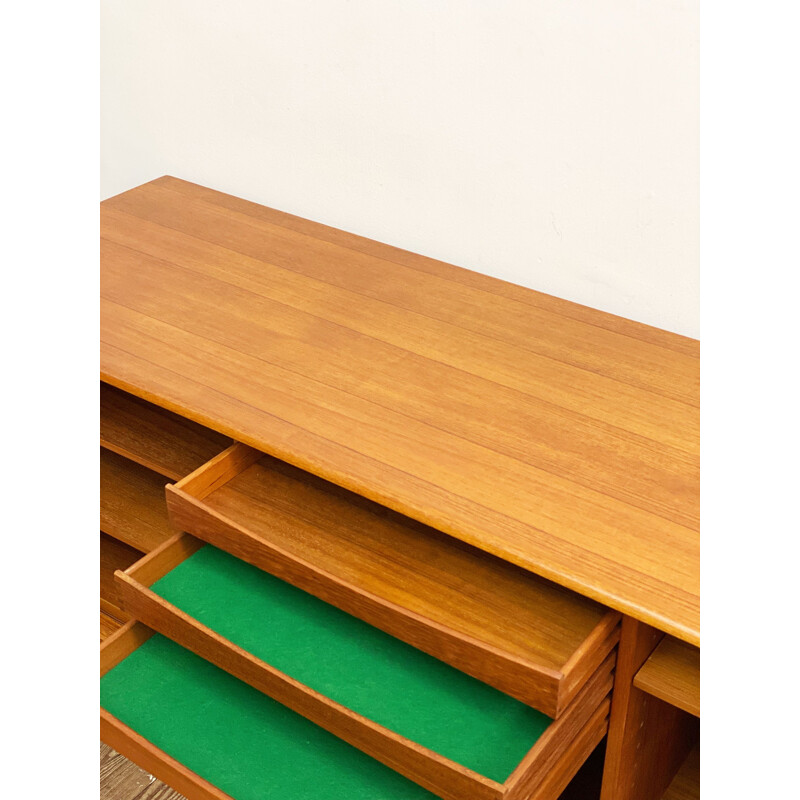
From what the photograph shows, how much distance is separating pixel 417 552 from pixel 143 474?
2.06ft

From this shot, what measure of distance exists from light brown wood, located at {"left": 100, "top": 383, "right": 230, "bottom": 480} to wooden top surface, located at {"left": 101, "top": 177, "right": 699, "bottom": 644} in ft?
0.58

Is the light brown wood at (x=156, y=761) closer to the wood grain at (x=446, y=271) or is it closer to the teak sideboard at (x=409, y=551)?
the teak sideboard at (x=409, y=551)

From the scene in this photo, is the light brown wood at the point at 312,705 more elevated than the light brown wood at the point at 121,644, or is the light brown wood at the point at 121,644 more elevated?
the light brown wood at the point at 312,705

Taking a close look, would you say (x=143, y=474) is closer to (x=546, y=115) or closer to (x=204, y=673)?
(x=204, y=673)

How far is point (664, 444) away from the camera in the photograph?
1082mm

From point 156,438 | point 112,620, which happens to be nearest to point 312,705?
point 156,438

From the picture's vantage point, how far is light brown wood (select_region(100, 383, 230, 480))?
136 cm

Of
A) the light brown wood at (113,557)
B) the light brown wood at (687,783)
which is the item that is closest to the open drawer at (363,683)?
the light brown wood at (687,783)

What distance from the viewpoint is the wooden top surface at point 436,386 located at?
3.16 feet

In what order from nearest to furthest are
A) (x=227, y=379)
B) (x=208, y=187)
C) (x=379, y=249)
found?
(x=227, y=379) < (x=379, y=249) < (x=208, y=187)

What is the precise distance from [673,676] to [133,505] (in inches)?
33.4

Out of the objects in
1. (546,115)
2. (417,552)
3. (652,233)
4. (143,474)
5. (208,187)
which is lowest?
(143,474)
